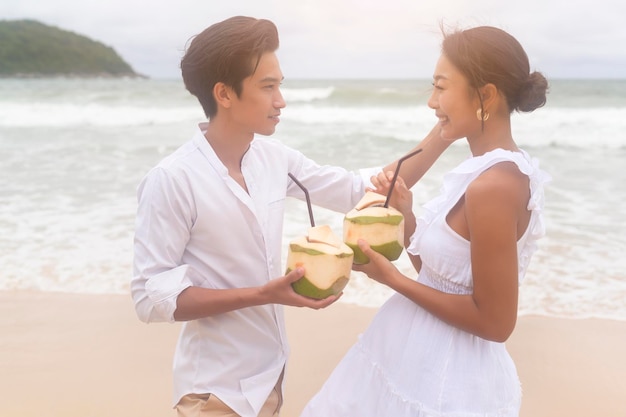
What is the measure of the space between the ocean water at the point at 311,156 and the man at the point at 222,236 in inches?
117

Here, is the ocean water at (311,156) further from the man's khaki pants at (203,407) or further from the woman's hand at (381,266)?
the woman's hand at (381,266)

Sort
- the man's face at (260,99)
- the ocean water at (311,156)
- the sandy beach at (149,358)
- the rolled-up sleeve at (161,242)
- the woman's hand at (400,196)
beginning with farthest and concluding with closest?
the ocean water at (311,156) → the sandy beach at (149,358) → the woman's hand at (400,196) → the man's face at (260,99) → the rolled-up sleeve at (161,242)

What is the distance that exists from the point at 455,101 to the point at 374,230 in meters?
0.49

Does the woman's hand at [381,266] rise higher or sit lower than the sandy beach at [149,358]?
higher

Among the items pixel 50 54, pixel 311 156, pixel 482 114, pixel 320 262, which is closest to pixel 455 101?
pixel 482 114

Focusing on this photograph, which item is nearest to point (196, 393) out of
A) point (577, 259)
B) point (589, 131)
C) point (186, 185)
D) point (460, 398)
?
point (186, 185)

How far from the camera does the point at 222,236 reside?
7.77 ft

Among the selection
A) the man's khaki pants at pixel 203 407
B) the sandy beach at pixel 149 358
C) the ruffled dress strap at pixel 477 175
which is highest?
the ruffled dress strap at pixel 477 175

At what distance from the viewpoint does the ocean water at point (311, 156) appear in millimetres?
5977

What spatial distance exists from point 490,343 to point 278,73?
1163 millimetres

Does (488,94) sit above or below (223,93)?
above

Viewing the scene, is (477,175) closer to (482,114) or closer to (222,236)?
(482,114)

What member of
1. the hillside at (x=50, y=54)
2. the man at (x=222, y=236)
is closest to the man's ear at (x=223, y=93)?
the man at (x=222, y=236)

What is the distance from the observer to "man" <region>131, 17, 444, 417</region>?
2281 millimetres
